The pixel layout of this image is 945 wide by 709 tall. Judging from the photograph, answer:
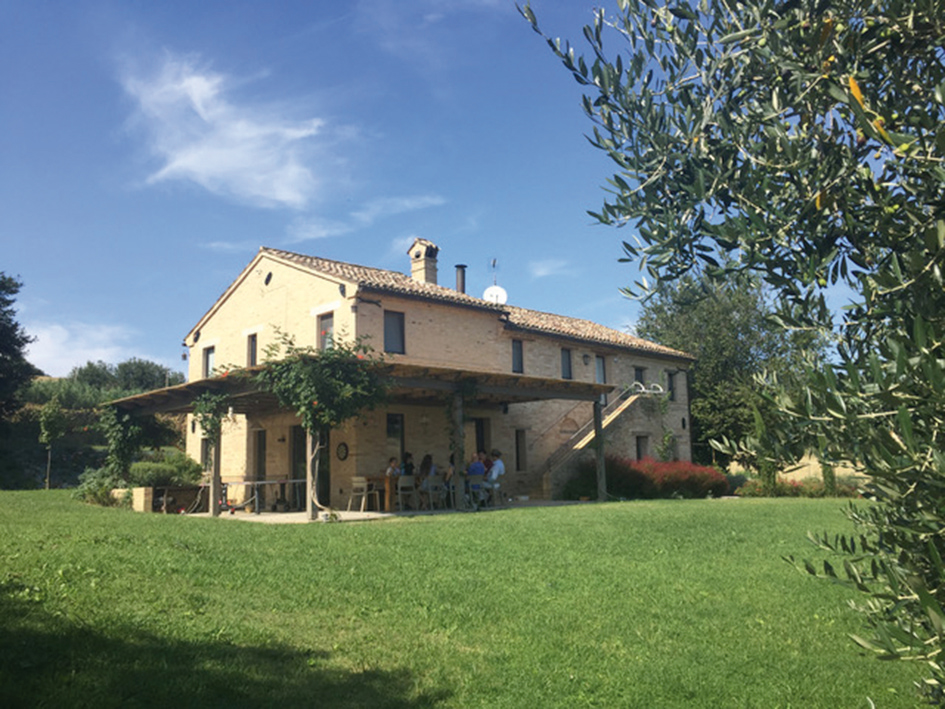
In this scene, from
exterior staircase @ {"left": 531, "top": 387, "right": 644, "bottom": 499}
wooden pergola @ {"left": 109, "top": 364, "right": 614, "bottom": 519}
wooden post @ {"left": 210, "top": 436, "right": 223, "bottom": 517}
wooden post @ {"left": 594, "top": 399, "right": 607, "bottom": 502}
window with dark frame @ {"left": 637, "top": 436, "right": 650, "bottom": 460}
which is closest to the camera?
wooden pergola @ {"left": 109, "top": 364, "right": 614, "bottom": 519}

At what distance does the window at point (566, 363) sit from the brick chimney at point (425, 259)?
542cm

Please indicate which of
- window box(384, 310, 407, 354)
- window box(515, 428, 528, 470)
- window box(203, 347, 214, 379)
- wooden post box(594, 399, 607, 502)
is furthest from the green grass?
A: window box(203, 347, 214, 379)

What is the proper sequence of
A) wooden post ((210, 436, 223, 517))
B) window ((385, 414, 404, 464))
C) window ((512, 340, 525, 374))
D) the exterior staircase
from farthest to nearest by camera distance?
1. window ((512, 340, 525, 374))
2. the exterior staircase
3. window ((385, 414, 404, 464))
4. wooden post ((210, 436, 223, 517))

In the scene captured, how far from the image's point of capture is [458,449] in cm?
1905

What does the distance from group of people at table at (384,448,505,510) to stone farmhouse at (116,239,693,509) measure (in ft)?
3.63

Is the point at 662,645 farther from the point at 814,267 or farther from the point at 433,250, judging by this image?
the point at 433,250

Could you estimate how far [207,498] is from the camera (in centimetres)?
2145

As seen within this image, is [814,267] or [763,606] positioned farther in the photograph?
[763,606]

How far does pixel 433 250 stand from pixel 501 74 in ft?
69.3

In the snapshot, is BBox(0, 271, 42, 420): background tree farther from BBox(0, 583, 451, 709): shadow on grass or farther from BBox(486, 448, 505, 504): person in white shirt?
BBox(0, 583, 451, 709): shadow on grass

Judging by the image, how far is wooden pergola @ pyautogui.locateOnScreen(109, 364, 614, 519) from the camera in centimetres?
1827

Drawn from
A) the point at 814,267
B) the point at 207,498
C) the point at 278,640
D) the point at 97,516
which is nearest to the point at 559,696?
the point at 278,640

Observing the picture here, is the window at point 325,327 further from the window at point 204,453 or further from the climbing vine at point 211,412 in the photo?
the window at point 204,453

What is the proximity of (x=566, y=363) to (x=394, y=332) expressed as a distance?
8.17 metres
